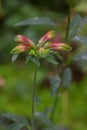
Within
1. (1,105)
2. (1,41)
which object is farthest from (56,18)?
(1,105)

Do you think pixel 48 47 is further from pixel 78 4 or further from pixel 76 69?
pixel 78 4

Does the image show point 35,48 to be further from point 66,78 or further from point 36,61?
point 66,78

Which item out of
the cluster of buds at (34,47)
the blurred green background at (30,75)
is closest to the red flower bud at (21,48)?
the cluster of buds at (34,47)

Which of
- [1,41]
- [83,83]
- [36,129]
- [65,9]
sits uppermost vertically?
[65,9]

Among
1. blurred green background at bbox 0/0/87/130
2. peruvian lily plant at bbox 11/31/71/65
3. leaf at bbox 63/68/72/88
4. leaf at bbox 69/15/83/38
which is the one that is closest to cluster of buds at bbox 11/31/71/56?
peruvian lily plant at bbox 11/31/71/65

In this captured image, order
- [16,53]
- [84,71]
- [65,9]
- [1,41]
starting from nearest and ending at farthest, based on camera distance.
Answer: [16,53] → [84,71] → [1,41] → [65,9]

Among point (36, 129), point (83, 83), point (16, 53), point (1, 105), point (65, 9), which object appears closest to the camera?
point (16, 53)

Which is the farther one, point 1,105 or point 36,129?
point 1,105

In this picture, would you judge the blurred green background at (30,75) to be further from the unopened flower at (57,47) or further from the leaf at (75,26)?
the unopened flower at (57,47)

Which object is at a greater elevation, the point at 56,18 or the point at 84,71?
the point at 56,18
